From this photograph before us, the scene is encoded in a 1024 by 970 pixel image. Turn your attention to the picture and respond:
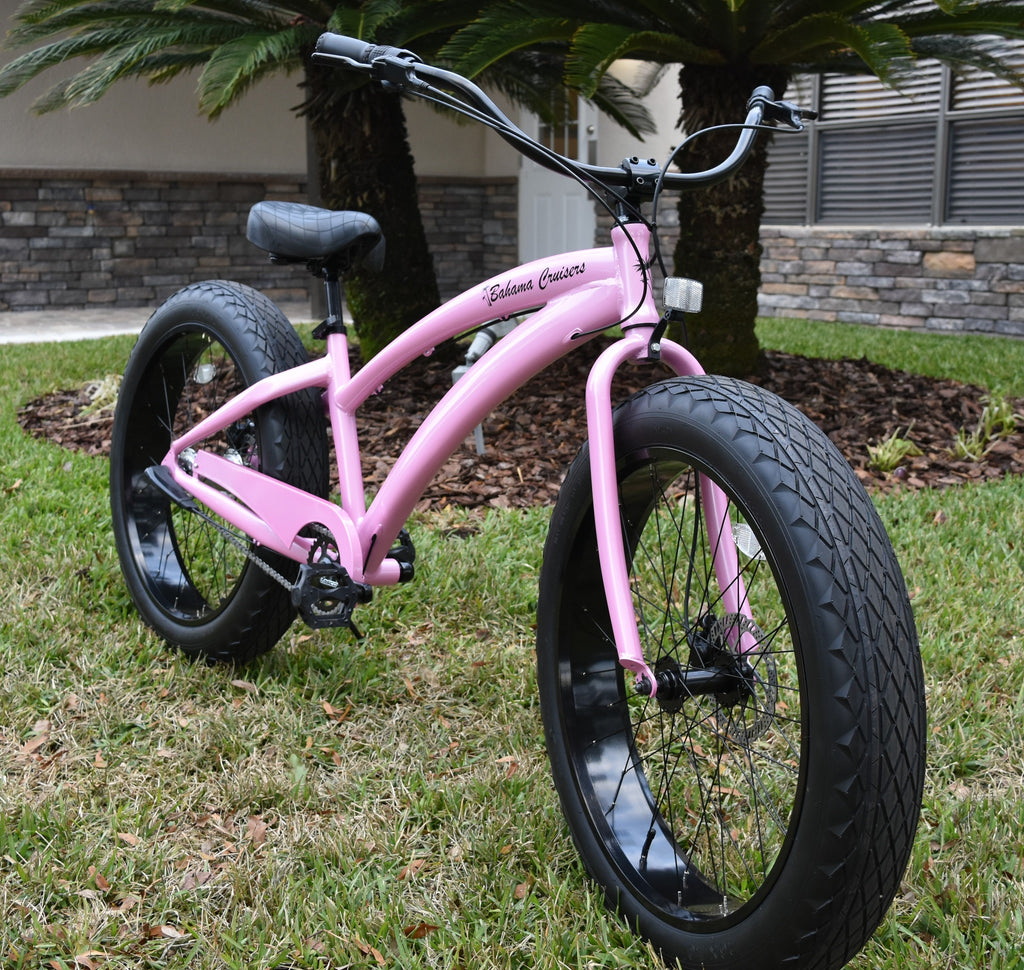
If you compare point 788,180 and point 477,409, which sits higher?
point 788,180

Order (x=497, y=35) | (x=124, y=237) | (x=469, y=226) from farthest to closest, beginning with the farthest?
(x=469, y=226) → (x=124, y=237) → (x=497, y=35)

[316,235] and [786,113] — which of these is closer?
[786,113]

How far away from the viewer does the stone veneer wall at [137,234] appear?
1065 centimetres

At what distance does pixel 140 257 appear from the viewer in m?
11.3

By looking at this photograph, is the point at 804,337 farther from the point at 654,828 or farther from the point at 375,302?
the point at 654,828

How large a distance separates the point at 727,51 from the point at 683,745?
155 inches

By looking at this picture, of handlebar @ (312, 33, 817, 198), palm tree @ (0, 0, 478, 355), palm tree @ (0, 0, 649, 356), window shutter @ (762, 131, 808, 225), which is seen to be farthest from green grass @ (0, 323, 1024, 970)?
window shutter @ (762, 131, 808, 225)

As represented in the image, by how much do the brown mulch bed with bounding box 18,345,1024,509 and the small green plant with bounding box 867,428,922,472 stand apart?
0.12 ft

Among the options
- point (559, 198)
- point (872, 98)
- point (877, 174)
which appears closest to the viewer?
point (872, 98)

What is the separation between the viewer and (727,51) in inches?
196

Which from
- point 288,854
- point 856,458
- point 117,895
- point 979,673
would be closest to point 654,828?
point 288,854

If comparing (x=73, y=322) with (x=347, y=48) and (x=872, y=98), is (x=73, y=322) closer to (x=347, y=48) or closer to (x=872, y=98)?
(x=872, y=98)

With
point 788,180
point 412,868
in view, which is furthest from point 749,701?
point 788,180

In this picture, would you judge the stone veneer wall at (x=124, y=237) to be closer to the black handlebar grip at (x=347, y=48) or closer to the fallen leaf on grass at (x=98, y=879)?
the black handlebar grip at (x=347, y=48)
